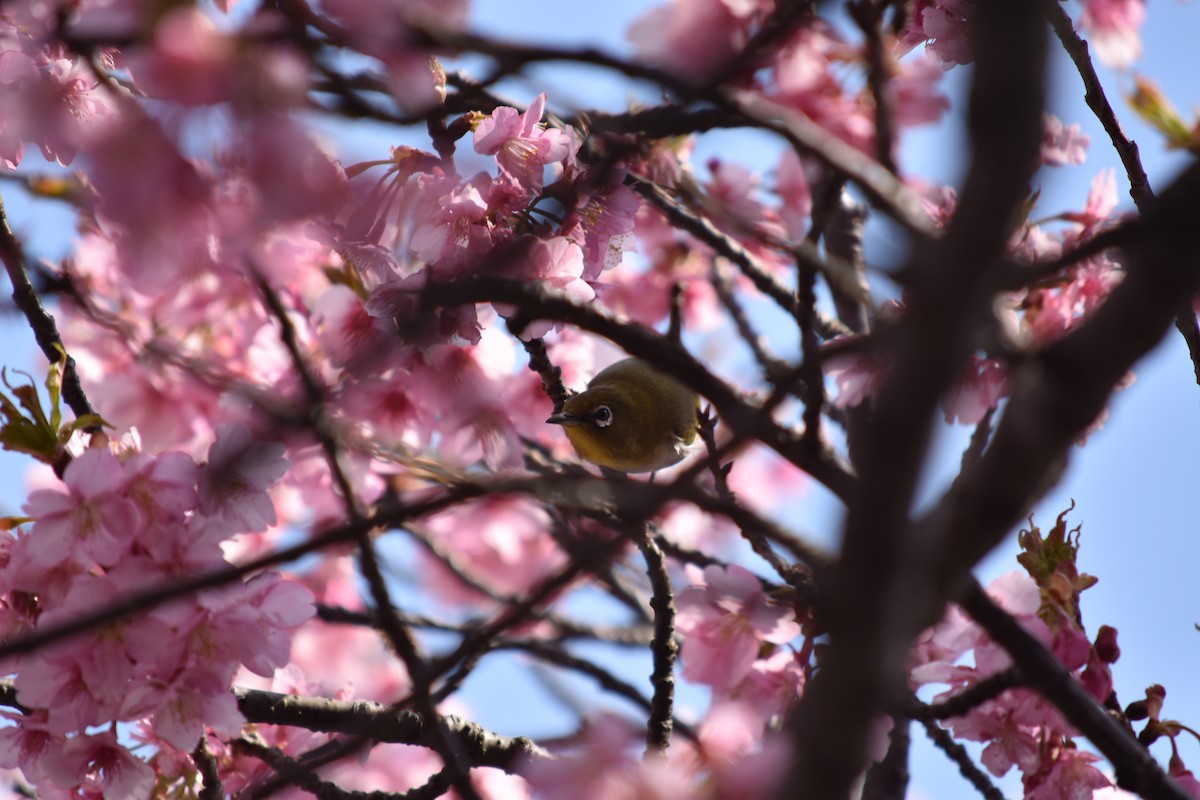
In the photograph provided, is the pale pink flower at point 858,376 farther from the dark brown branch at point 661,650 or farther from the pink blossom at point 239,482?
the pink blossom at point 239,482

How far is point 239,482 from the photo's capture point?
2441 mm

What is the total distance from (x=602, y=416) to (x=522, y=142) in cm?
211

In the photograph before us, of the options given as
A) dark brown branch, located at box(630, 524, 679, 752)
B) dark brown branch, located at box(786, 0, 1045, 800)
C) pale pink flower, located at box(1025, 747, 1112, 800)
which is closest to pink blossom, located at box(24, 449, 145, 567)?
dark brown branch, located at box(630, 524, 679, 752)

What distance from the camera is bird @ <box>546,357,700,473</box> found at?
455cm

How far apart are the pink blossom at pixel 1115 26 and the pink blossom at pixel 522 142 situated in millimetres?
2129

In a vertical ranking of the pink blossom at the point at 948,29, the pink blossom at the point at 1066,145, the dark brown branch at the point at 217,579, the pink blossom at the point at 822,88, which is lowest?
the dark brown branch at the point at 217,579

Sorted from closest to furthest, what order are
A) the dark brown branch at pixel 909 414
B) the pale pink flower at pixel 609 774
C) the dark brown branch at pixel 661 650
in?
1. the dark brown branch at pixel 909 414
2. the pale pink flower at pixel 609 774
3. the dark brown branch at pixel 661 650

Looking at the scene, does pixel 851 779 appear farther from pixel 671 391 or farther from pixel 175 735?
pixel 671 391

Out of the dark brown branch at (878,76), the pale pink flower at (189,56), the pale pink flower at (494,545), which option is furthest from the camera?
the pale pink flower at (494,545)

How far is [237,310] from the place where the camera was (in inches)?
192

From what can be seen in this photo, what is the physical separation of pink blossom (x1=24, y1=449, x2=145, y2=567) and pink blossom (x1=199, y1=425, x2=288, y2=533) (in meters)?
0.17

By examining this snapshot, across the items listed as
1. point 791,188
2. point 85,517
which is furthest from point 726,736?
point 791,188

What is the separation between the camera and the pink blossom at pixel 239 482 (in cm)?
233

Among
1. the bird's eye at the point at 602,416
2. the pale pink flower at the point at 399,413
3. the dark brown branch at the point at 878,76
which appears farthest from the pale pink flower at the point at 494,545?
the dark brown branch at the point at 878,76
